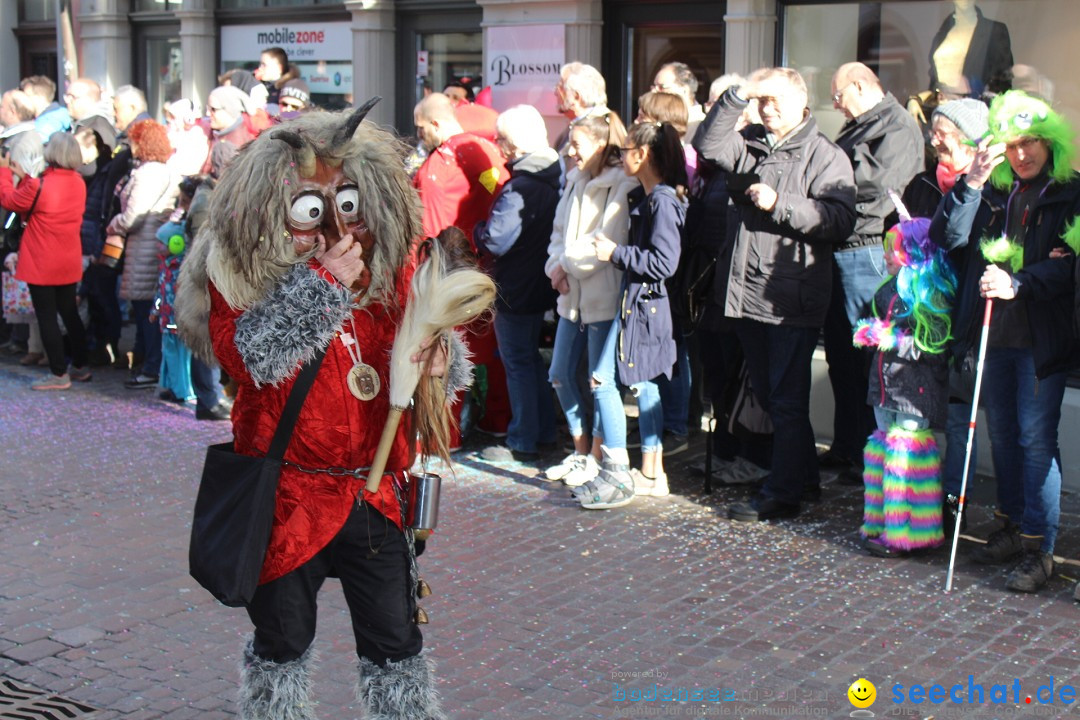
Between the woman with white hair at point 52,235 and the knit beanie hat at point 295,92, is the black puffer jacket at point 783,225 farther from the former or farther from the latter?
the knit beanie hat at point 295,92

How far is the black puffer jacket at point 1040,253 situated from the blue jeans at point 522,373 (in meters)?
2.74

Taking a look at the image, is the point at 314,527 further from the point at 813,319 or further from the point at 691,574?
the point at 813,319

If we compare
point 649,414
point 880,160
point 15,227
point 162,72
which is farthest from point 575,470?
point 162,72

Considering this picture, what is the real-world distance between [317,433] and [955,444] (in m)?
3.92

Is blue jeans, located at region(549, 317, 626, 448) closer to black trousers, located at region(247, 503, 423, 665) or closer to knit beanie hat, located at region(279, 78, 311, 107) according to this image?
black trousers, located at region(247, 503, 423, 665)

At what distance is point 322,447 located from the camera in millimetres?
3660

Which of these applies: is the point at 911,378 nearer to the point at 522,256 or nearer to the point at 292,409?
the point at 522,256

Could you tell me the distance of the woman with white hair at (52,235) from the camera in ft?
31.8

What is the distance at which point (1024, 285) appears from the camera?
566cm

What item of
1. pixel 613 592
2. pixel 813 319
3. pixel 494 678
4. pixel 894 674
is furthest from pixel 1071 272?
pixel 494 678

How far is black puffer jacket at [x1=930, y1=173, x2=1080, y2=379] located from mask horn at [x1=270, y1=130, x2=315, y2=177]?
3224 millimetres

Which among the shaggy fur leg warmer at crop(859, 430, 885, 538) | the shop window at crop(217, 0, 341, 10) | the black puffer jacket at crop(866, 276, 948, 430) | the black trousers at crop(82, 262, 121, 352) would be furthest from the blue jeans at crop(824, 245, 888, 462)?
the shop window at crop(217, 0, 341, 10)

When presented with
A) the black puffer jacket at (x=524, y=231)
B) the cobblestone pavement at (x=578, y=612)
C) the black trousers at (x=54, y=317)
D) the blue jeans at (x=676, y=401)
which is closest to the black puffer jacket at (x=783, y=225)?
the cobblestone pavement at (x=578, y=612)

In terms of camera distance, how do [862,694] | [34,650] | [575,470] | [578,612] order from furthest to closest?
[575,470]
[578,612]
[34,650]
[862,694]
